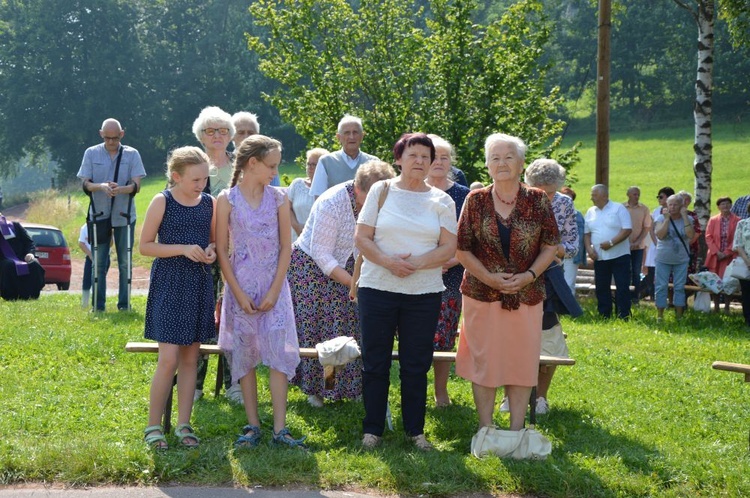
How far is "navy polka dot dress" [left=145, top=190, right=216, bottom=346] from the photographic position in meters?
6.39

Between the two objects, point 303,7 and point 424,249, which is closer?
point 424,249

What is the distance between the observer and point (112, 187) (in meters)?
11.8

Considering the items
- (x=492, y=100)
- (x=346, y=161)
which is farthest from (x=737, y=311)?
(x=346, y=161)

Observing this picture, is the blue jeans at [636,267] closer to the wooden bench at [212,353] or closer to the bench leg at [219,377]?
the wooden bench at [212,353]

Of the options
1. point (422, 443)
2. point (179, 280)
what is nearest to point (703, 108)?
point (422, 443)

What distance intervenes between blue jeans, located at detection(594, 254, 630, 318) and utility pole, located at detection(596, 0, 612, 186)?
303cm

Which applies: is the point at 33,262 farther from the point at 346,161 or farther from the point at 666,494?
the point at 666,494

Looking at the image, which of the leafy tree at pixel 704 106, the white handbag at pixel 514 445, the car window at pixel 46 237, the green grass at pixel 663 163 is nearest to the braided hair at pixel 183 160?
the white handbag at pixel 514 445

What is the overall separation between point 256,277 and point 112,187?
226 inches

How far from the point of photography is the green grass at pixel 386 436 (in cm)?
575

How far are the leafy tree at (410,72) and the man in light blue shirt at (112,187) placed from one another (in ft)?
24.9

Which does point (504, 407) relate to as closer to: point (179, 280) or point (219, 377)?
point (219, 377)

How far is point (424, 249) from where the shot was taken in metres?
6.52

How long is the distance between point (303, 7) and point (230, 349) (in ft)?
47.2
